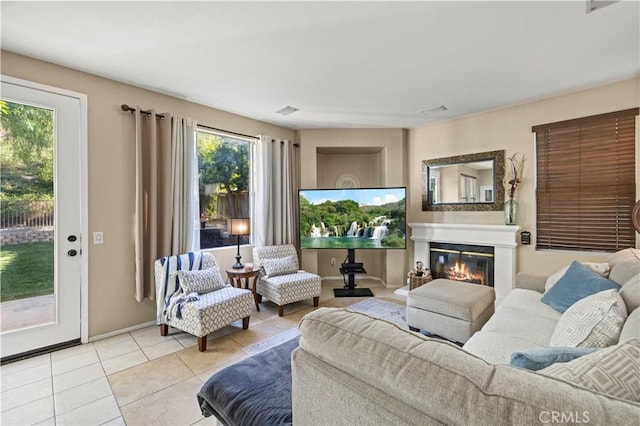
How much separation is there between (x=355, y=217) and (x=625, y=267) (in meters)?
2.78

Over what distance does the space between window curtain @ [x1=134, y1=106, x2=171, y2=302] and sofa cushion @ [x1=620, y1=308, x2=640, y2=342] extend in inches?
141

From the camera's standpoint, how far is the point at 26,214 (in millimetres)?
2445

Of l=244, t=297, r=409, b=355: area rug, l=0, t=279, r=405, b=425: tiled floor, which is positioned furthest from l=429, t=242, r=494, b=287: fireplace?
l=0, t=279, r=405, b=425: tiled floor

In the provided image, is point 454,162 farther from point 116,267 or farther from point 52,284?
point 52,284

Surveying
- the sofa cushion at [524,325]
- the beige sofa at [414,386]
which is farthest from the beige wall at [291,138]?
the beige sofa at [414,386]

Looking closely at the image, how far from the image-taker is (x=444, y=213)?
4281mm

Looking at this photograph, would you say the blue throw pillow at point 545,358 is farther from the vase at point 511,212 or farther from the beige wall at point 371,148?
the beige wall at point 371,148

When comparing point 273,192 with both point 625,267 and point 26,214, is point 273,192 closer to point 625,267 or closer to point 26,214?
point 26,214

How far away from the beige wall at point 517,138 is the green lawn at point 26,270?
4507 millimetres

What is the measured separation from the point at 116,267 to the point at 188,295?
86cm

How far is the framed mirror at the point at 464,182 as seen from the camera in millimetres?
3826

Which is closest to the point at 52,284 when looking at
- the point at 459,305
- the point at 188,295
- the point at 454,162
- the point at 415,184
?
the point at 188,295

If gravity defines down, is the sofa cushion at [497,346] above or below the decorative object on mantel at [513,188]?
below

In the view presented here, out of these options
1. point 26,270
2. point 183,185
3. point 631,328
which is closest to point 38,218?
point 26,270
